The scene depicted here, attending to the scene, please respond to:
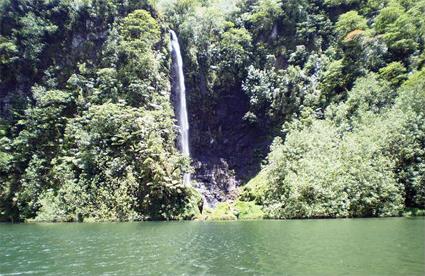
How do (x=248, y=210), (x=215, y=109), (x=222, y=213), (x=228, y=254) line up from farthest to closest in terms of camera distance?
(x=215, y=109)
(x=248, y=210)
(x=222, y=213)
(x=228, y=254)

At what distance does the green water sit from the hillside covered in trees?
14264 millimetres

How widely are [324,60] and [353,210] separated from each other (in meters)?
24.9

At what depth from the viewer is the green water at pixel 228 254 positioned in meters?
13.6

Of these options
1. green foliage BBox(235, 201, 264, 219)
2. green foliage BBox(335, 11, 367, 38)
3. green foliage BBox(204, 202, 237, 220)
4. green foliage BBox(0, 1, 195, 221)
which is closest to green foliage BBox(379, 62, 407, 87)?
green foliage BBox(335, 11, 367, 38)

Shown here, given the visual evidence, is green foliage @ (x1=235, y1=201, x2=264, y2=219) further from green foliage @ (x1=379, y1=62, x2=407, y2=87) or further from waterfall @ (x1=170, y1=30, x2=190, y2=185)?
green foliage @ (x1=379, y1=62, x2=407, y2=87)

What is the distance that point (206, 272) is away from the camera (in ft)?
44.1

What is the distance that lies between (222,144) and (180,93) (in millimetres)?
8556

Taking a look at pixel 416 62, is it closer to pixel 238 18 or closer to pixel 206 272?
pixel 238 18

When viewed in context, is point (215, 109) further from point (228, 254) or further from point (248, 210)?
point (228, 254)

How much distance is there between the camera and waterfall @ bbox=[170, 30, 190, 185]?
51.3 meters

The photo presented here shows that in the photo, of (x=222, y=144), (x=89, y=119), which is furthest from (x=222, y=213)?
(x=89, y=119)

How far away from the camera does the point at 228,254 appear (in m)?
16.9

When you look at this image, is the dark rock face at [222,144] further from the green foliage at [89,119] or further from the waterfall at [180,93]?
the green foliage at [89,119]

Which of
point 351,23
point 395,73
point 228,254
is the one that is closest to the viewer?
point 228,254
